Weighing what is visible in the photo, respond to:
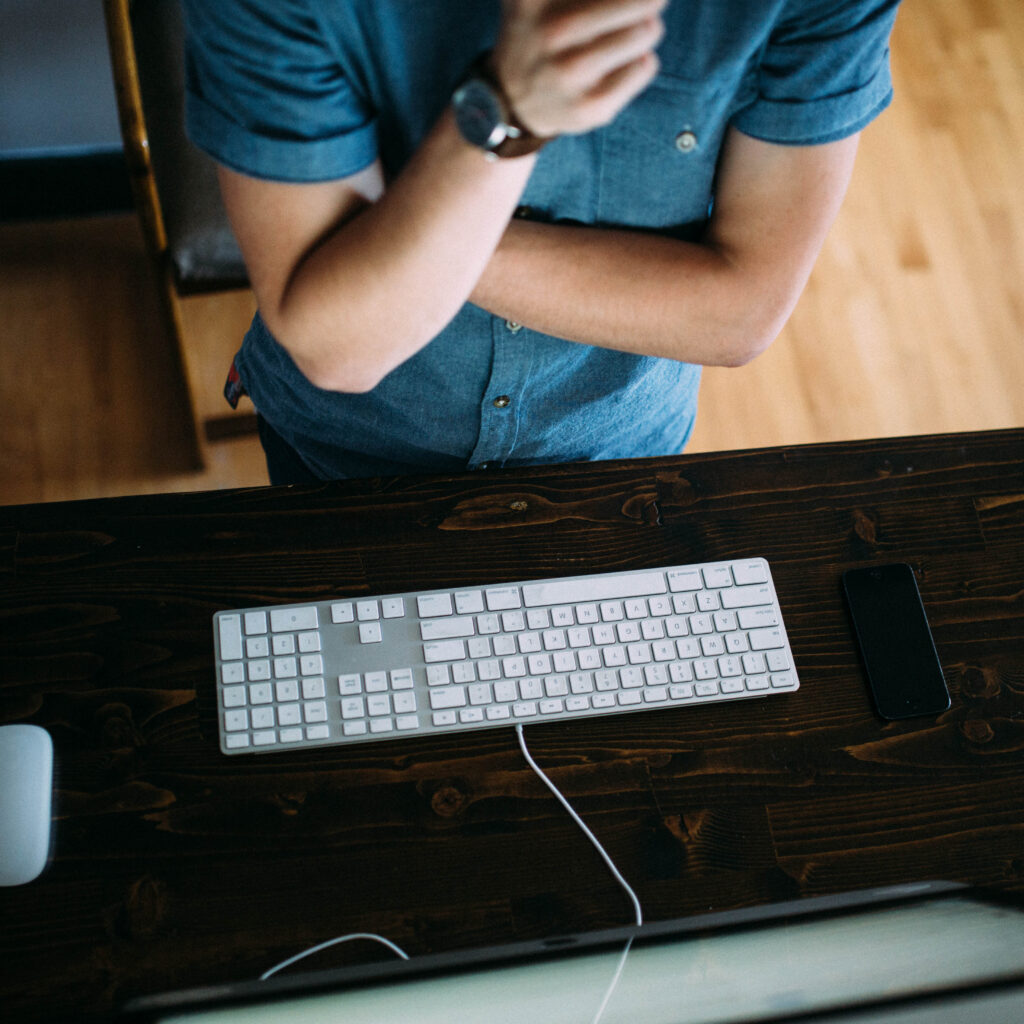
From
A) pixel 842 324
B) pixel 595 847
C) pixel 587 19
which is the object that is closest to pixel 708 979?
pixel 595 847

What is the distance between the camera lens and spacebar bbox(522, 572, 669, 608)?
0.80 m

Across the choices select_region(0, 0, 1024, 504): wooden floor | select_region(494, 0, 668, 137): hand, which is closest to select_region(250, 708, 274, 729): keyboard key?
select_region(494, 0, 668, 137): hand

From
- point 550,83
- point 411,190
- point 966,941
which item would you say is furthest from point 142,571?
point 966,941

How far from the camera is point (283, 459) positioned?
1077 mm

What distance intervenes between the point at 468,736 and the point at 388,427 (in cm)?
32

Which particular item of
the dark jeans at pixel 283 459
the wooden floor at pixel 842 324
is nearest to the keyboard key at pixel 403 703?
the dark jeans at pixel 283 459

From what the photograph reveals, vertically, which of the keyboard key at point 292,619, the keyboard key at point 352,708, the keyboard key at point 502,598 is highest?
the keyboard key at point 502,598

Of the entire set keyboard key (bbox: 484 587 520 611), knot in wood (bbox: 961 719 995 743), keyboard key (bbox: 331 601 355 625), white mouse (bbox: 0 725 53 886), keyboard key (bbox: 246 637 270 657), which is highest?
knot in wood (bbox: 961 719 995 743)

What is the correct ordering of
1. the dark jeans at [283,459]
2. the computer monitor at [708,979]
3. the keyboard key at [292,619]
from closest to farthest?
the computer monitor at [708,979], the keyboard key at [292,619], the dark jeans at [283,459]

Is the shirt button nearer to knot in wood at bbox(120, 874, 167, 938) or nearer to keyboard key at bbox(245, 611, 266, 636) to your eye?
keyboard key at bbox(245, 611, 266, 636)

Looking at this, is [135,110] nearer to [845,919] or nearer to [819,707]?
[819,707]

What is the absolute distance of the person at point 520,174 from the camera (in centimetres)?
57

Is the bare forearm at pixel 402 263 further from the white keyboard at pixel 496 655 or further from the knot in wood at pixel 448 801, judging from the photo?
the knot in wood at pixel 448 801

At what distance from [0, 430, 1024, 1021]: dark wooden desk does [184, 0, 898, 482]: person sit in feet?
0.47
